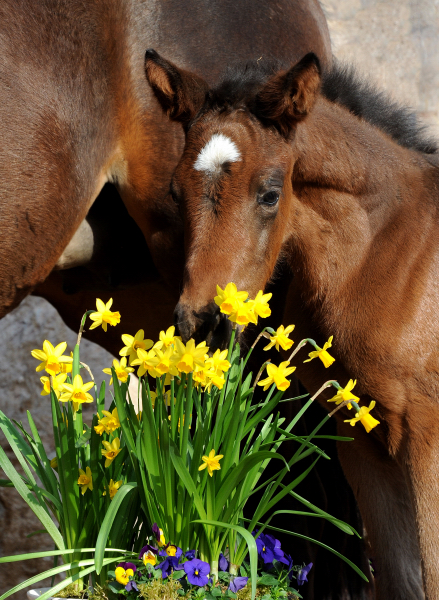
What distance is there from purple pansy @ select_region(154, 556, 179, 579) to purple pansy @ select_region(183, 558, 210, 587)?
0.10 ft

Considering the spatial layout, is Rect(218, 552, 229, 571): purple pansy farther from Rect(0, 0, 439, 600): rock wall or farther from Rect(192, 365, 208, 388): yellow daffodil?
Rect(0, 0, 439, 600): rock wall

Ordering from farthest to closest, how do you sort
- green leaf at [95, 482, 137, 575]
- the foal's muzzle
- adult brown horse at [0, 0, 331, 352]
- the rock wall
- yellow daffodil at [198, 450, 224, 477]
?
the rock wall < adult brown horse at [0, 0, 331, 352] < the foal's muzzle < yellow daffodil at [198, 450, 224, 477] < green leaf at [95, 482, 137, 575]

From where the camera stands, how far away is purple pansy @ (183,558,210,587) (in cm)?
121

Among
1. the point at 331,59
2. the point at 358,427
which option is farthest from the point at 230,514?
the point at 331,59

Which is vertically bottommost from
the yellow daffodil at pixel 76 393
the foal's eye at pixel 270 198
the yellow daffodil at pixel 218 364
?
the yellow daffodil at pixel 76 393

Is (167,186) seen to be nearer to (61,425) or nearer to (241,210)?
(241,210)

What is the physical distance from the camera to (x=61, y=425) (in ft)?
4.65

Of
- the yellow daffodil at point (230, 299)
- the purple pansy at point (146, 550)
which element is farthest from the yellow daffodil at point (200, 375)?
the purple pansy at point (146, 550)

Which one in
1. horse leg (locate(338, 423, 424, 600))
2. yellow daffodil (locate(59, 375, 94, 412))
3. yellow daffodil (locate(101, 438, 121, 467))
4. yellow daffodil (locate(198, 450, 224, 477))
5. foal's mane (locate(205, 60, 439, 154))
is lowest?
horse leg (locate(338, 423, 424, 600))

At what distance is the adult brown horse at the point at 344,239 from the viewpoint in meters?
1.67

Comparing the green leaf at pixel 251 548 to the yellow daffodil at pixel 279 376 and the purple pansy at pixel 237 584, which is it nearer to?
the purple pansy at pixel 237 584

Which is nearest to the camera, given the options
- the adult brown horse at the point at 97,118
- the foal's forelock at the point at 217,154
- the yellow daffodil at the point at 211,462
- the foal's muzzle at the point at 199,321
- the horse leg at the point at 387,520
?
the yellow daffodil at the point at 211,462

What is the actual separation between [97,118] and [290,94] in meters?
0.57

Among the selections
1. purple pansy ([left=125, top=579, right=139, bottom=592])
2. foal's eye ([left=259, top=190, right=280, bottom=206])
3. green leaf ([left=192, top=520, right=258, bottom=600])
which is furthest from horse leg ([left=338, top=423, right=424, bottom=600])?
purple pansy ([left=125, top=579, right=139, bottom=592])
